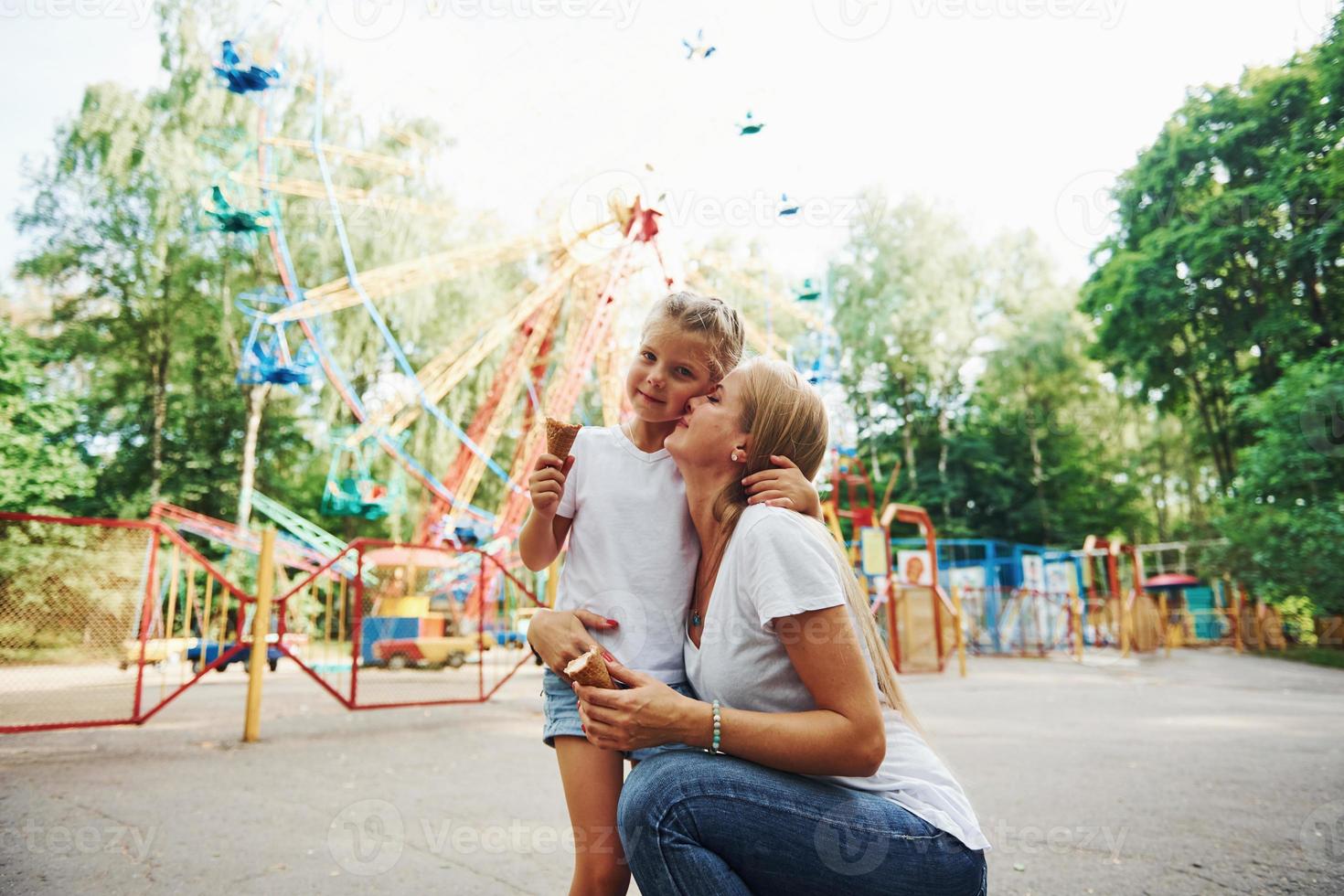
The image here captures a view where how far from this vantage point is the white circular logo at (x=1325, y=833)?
9.33 ft

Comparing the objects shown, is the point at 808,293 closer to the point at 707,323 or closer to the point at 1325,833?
the point at 1325,833

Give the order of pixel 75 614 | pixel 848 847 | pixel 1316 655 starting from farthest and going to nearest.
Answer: pixel 1316 655
pixel 75 614
pixel 848 847

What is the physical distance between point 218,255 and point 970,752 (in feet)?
69.2

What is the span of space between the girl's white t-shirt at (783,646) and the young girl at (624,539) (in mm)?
117

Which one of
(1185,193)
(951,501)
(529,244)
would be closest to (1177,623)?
(951,501)

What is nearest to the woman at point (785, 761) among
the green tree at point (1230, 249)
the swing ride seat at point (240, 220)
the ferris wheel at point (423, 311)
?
the ferris wheel at point (423, 311)

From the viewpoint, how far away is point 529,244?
584 inches

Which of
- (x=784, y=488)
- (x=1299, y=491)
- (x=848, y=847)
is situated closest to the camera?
(x=848, y=847)

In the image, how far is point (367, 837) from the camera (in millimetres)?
3090

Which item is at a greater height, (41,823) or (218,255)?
(218,255)

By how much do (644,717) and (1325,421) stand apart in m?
17.7

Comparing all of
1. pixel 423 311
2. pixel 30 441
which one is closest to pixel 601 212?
pixel 423 311

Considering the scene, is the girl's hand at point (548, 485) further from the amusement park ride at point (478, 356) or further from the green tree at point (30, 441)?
the green tree at point (30, 441)

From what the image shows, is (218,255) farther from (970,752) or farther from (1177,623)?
(1177,623)
